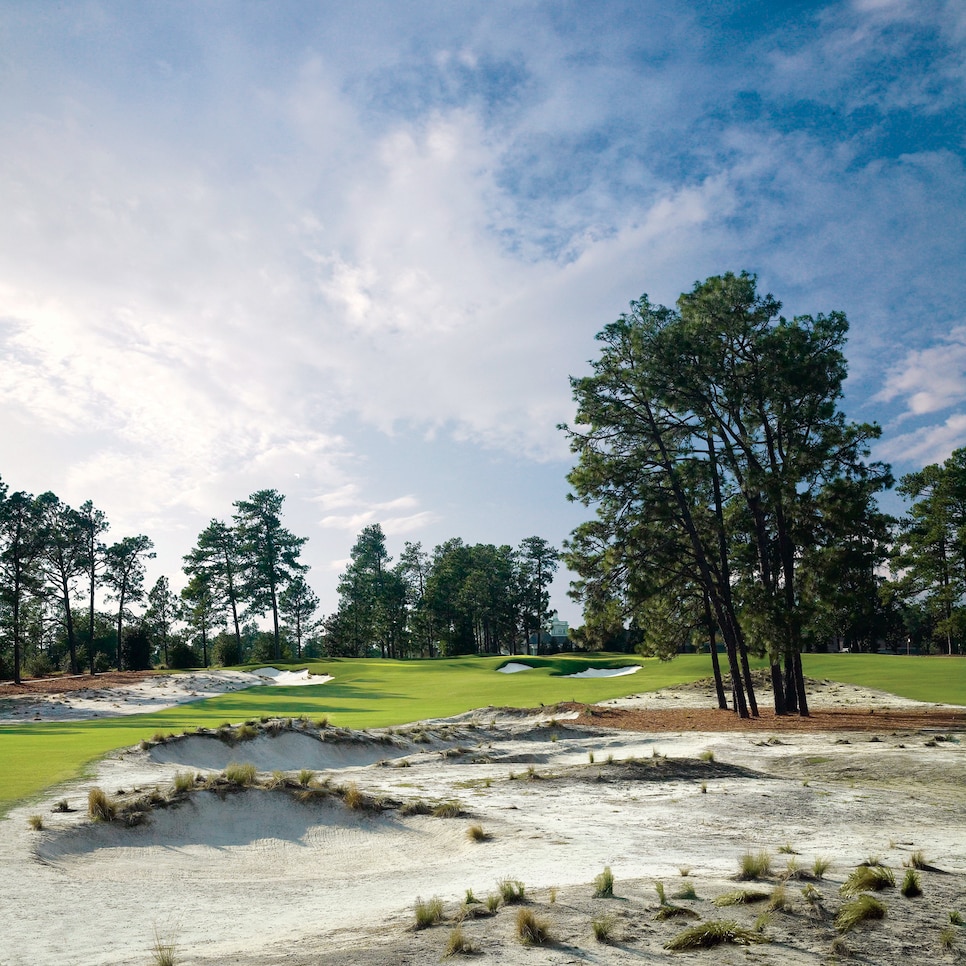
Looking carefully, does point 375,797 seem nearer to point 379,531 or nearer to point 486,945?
point 486,945

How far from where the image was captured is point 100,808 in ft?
33.3

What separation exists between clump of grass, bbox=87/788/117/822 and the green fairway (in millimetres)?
1407

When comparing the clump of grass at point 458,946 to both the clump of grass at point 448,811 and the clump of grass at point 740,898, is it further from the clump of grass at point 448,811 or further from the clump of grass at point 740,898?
the clump of grass at point 448,811

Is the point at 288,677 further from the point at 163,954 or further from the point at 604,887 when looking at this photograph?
the point at 163,954

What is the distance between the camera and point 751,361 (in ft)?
85.0

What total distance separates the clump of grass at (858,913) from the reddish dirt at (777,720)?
1663 centimetres

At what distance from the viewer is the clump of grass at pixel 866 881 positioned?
689 cm

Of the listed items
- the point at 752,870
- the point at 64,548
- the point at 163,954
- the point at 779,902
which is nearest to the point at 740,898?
the point at 779,902

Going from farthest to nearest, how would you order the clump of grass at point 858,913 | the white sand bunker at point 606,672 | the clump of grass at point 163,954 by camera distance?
the white sand bunker at point 606,672, the clump of grass at point 858,913, the clump of grass at point 163,954

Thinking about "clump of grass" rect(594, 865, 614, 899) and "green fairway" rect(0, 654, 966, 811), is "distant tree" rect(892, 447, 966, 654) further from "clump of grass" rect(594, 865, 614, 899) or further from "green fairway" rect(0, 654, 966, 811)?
"clump of grass" rect(594, 865, 614, 899)

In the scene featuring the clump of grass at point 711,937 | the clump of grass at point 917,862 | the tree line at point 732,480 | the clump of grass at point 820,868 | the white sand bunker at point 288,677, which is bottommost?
the white sand bunker at point 288,677

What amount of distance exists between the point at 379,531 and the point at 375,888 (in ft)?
291

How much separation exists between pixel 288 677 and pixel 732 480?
1473 inches

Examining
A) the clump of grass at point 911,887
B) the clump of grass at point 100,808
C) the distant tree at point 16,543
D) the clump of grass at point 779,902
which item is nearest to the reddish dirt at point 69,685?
the distant tree at point 16,543
